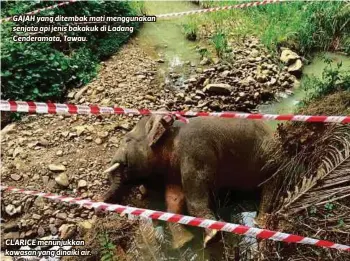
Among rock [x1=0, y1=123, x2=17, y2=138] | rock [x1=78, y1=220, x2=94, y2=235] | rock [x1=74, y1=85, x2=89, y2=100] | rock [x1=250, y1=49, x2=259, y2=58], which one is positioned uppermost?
rock [x1=250, y1=49, x2=259, y2=58]

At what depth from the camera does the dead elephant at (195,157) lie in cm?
357

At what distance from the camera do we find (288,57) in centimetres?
553

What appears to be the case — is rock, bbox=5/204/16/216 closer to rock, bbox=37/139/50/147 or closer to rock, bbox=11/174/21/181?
rock, bbox=11/174/21/181

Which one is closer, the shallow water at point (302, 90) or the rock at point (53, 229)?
the rock at point (53, 229)

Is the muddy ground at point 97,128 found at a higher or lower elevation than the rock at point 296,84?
lower

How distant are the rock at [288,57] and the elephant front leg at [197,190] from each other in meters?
2.52

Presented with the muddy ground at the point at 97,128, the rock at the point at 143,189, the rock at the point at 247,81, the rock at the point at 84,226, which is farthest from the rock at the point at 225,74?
the rock at the point at 84,226

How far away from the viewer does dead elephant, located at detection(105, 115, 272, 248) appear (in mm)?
3566

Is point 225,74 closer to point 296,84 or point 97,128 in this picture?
point 296,84

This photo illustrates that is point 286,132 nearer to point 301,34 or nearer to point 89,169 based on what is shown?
point 89,169

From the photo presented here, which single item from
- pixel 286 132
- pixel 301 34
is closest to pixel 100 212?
pixel 286 132

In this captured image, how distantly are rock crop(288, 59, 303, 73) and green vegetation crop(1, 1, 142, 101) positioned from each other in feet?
7.81

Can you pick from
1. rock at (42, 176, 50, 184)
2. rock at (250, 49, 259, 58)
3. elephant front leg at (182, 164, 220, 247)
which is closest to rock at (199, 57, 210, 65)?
rock at (250, 49, 259, 58)

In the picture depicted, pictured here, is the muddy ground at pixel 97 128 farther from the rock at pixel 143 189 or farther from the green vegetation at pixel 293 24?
the green vegetation at pixel 293 24
